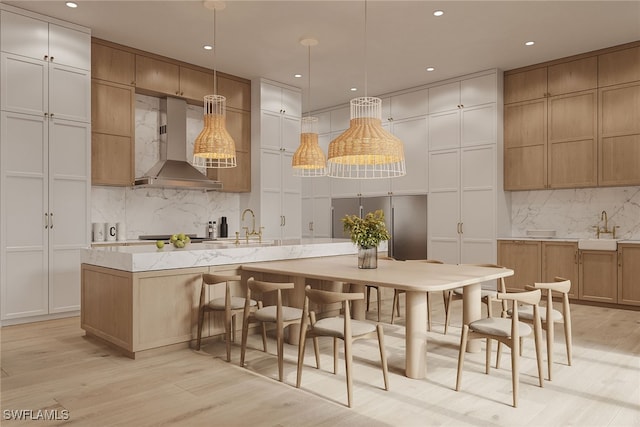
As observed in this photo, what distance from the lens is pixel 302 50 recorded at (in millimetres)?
6090

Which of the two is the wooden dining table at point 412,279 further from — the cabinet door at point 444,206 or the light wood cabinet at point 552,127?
the light wood cabinet at point 552,127

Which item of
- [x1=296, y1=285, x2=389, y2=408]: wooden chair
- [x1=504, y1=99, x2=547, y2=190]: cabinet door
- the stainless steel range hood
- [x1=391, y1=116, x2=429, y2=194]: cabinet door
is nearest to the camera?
[x1=296, y1=285, x2=389, y2=408]: wooden chair

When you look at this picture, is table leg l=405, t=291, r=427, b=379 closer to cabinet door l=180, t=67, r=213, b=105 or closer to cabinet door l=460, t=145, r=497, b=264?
cabinet door l=460, t=145, r=497, b=264

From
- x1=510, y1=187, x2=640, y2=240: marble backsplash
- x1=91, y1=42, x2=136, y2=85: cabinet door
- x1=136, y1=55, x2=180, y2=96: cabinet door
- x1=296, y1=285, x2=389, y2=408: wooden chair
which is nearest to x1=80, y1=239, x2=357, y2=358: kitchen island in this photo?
x1=296, y1=285, x2=389, y2=408: wooden chair

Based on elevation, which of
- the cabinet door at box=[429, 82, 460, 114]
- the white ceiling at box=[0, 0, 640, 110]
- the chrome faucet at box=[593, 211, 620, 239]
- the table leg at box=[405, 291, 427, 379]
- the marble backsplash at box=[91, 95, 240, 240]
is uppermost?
the white ceiling at box=[0, 0, 640, 110]

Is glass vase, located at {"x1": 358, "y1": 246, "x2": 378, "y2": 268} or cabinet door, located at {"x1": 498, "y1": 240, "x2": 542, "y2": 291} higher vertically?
glass vase, located at {"x1": 358, "y1": 246, "x2": 378, "y2": 268}

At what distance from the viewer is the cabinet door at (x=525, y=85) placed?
6.55 meters

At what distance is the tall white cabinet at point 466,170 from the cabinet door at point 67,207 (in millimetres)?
5133

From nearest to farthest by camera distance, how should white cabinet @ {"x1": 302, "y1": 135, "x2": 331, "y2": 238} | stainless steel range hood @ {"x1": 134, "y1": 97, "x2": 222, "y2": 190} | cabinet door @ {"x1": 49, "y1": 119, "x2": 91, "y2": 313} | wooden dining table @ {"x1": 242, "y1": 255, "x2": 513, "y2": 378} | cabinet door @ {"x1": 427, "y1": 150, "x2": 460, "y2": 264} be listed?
wooden dining table @ {"x1": 242, "y1": 255, "x2": 513, "y2": 378}
cabinet door @ {"x1": 49, "y1": 119, "x2": 91, "y2": 313}
stainless steel range hood @ {"x1": 134, "y1": 97, "x2": 222, "y2": 190}
cabinet door @ {"x1": 427, "y1": 150, "x2": 460, "y2": 264}
white cabinet @ {"x1": 302, "y1": 135, "x2": 331, "y2": 238}

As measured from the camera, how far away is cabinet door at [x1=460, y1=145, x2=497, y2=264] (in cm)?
678

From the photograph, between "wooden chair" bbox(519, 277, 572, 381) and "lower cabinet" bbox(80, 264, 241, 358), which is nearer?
"wooden chair" bbox(519, 277, 572, 381)

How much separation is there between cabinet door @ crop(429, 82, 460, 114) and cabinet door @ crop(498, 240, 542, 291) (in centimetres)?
233

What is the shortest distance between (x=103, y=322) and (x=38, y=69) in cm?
303

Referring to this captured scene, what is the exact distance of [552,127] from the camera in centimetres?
644
